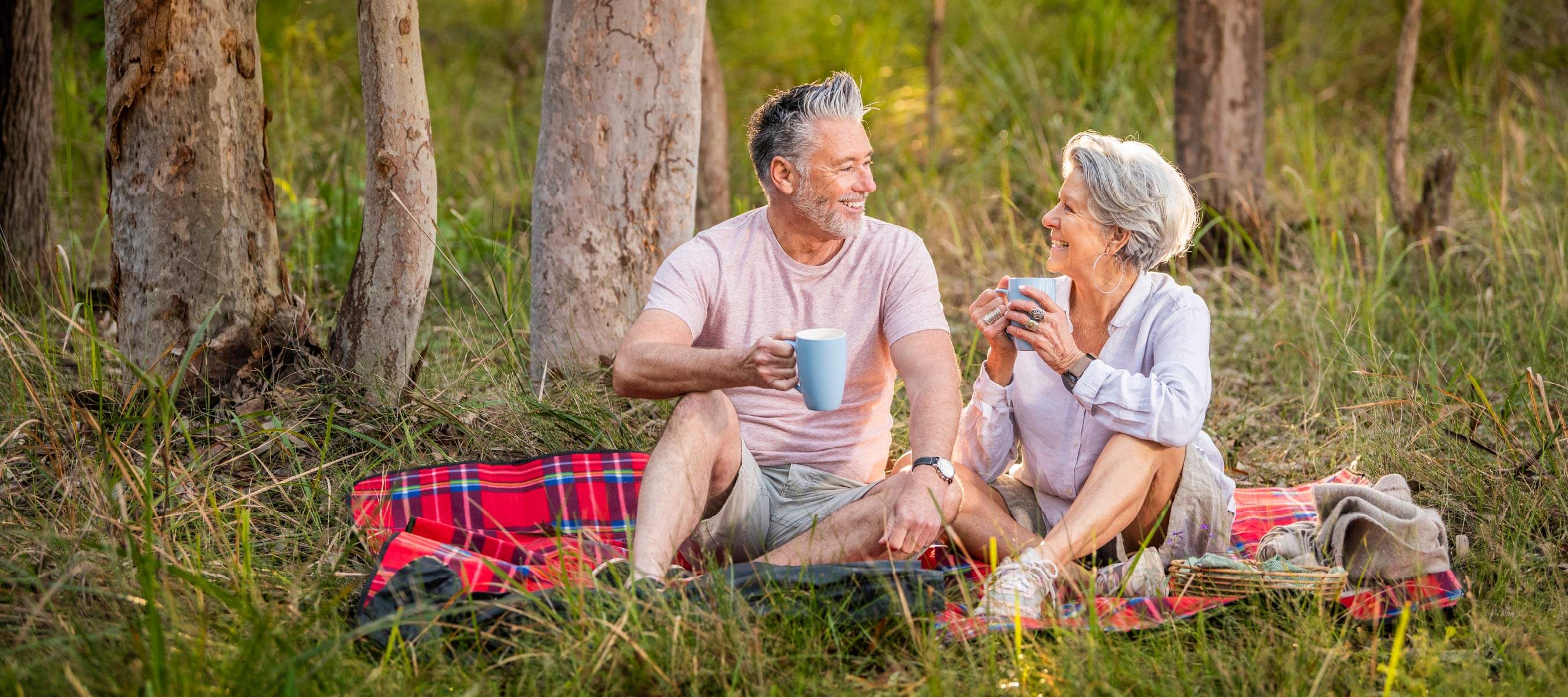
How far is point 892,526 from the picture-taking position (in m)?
2.77

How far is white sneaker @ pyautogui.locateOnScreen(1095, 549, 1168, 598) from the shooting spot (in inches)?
110

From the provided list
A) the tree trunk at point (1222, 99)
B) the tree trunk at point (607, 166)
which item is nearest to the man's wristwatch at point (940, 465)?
the tree trunk at point (607, 166)

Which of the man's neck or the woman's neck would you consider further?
the man's neck

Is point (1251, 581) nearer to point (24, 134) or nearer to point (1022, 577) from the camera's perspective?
point (1022, 577)

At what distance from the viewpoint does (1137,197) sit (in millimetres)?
2949

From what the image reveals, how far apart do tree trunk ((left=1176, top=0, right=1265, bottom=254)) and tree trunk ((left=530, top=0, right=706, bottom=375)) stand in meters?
3.06

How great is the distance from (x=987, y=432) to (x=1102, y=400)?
441 mm

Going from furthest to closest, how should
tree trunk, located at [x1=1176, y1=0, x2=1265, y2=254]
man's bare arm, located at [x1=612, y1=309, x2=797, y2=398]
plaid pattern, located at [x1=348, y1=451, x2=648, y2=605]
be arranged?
tree trunk, located at [x1=1176, y1=0, x2=1265, y2=254], plaid pattern, located at [x1=348, y1=451, x2=648, y2=605], man's bare arm, located at [x1=612, y1=309, x2=797, y2=398]

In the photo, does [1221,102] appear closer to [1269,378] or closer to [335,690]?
[1269,378]

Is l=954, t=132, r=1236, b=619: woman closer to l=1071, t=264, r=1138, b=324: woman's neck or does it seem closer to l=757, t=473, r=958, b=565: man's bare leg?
l=1071, t=264, r=1138, b=324: woman's neck

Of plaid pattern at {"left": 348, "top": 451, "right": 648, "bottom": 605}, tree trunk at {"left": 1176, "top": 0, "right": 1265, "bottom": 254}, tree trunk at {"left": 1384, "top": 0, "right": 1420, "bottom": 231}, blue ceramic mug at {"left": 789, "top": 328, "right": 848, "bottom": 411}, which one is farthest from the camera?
tree trunk at {"left": 1176, "top": 0, "right": 1265, "bottom": 254}

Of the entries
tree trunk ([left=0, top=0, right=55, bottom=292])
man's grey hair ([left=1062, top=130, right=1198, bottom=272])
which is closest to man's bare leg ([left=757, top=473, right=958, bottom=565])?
man's grey hair ([left=1062, top=130, right=1198, bottom=272])

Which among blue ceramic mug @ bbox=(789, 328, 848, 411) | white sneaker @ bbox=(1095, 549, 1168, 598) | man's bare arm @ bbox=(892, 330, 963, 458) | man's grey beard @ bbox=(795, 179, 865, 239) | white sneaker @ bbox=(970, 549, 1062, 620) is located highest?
man's grey beard @ bbox=(795, 179, 865, 239)

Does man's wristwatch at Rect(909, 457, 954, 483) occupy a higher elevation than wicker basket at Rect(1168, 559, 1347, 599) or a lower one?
higher
